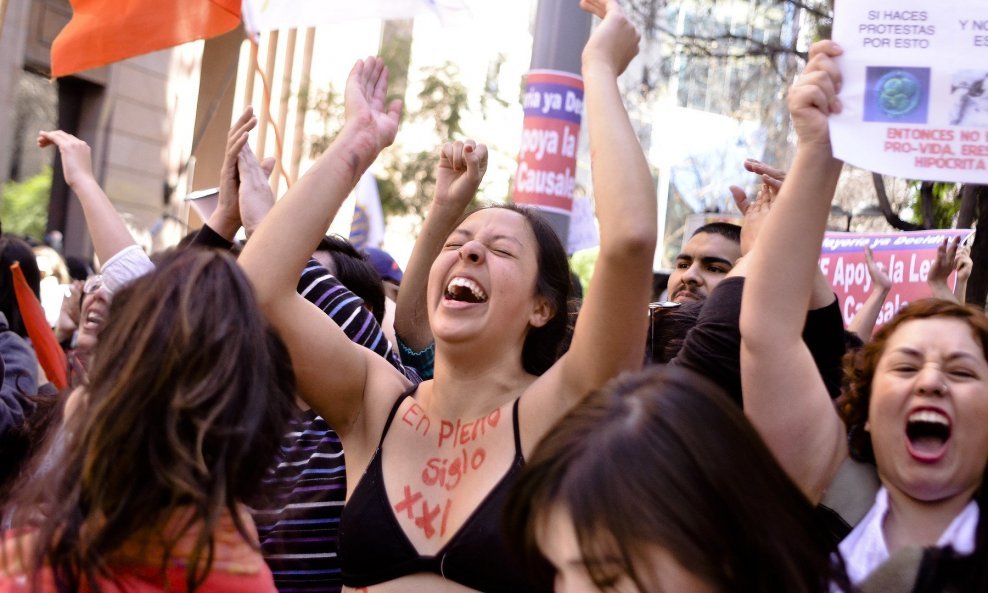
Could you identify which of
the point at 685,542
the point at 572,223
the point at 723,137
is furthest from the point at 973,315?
the point at 723,137

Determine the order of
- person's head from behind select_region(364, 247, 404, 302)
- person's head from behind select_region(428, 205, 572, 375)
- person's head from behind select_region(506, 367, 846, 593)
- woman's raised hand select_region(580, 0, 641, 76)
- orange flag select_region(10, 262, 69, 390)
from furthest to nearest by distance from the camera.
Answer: person's head from behind select_region(364, 247, 404, 302)
orange flag select_region(10, 262, 69, 390)
person's head from behind select_region(428, 205, 572, 375)
woman's raised hand select_region(580, 0, 641, 76)
person's head from behind select_region(506, 367, 846, 593)

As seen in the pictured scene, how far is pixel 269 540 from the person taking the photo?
3127 mm

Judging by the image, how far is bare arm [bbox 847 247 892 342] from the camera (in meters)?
5.45

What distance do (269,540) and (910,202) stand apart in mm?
9518

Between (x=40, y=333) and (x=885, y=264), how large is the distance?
13.3ft

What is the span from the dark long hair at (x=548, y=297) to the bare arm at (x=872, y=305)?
A: 8.17 feet

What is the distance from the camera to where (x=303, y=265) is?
2.86 meters

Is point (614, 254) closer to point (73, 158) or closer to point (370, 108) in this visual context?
point (370, 108)

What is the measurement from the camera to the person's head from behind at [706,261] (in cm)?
482

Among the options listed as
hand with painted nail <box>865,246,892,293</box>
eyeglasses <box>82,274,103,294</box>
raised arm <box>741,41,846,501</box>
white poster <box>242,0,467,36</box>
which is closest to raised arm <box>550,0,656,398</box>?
raised arm <box>741,41,846,501</box>

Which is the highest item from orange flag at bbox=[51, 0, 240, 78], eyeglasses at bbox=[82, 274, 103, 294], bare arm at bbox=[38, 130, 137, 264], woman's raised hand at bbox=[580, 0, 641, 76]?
orange flag at bbox=[51, 0, 240, 78]

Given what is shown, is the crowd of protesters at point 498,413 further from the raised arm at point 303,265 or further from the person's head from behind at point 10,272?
the person's head from behind at point 10,272

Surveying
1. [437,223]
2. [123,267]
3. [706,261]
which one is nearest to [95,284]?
[123,267]

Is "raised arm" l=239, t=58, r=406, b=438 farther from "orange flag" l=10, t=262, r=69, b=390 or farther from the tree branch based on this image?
the tree branch
